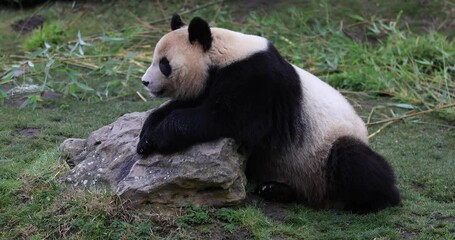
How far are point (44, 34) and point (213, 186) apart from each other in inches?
237

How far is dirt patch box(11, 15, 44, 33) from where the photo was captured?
35.5ft

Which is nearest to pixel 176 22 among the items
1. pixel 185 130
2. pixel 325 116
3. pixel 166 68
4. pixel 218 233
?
pixel 166 68

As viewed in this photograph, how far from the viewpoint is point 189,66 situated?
16.1 ft

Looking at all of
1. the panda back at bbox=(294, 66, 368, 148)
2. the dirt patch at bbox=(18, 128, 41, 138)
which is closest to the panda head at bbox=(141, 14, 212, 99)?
the panda back at bbox=(294, 66, 368, 148)

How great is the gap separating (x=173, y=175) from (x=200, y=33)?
1008 mm

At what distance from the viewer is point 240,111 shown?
4.67m

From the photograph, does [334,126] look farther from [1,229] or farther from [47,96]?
[47,96]

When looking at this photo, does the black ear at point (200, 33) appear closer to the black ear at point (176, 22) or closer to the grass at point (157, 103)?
the black ear at point (176, 22)

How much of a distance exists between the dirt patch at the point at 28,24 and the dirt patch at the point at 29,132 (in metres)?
4.36

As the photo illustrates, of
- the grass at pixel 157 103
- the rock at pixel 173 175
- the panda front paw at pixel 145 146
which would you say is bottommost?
the grass at pixel 157 103

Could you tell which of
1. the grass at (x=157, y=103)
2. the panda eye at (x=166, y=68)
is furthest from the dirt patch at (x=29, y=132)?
the panda eye at (x=166, y=68)

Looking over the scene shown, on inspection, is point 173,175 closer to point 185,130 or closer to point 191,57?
point 185,130

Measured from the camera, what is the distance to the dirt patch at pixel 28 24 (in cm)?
1083

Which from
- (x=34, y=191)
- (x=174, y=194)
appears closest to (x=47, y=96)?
(x=34, y=191)
